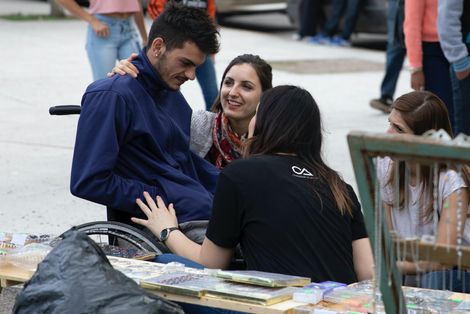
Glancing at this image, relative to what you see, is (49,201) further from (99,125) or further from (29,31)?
(29,31)

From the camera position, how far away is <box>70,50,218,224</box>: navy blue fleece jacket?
4.18 meters

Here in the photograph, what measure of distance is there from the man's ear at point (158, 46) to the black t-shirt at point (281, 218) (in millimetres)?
1007

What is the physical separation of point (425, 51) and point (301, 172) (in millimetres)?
3154

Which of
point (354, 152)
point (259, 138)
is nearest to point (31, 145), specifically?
point (259, 138)

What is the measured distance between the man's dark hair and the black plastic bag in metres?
1.44

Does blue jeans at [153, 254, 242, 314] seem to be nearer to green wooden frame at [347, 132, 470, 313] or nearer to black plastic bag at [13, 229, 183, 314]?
black plastic bag at [13, 229, 183, 314]

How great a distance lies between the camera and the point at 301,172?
362 centimetres

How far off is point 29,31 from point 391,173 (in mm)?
11266

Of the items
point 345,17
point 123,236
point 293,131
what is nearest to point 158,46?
point 123,236

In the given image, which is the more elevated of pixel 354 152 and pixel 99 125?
pixel 354 152

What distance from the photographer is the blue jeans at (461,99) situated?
612 cm

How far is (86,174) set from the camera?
417 centimetres

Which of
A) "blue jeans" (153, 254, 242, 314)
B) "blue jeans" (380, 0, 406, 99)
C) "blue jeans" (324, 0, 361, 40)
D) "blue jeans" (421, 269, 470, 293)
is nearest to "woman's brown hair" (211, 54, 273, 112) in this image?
"blue jeans" (153, 254, 242, 314)

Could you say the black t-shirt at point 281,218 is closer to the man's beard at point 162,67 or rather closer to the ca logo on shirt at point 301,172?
the ca logo on shirt at point 301,172
